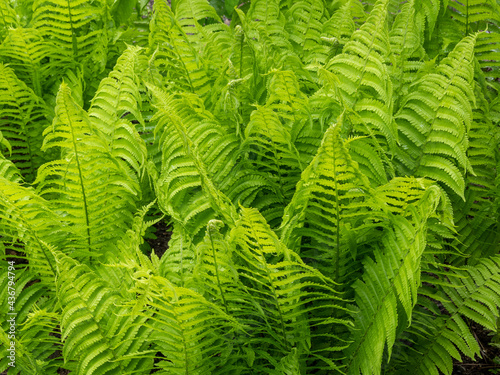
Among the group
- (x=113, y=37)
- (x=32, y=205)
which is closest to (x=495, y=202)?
(x=32, y=205)

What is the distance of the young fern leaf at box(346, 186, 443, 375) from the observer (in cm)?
113

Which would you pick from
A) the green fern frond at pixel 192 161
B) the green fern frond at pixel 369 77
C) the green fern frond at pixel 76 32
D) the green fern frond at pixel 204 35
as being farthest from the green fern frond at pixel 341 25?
the green fern frond at pixel 76 32

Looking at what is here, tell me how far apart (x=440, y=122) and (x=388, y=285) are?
596 millimetres

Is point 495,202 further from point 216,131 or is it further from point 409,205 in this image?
point 216,131

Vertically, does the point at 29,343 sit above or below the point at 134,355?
below

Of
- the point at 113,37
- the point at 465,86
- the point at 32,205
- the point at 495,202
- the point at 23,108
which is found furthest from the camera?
the point at 113,37

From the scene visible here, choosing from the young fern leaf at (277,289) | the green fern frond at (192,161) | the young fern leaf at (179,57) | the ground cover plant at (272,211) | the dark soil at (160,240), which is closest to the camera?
the young fern leaf at (277,289)

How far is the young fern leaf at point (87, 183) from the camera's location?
60.1 inches

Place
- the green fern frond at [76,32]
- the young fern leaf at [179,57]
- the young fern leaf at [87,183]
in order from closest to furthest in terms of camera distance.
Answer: the young fern leaf at [87,183]
the young fern leaf at [179,57]
the green fern frond at [76,32]

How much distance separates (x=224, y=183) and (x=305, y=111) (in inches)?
14.5

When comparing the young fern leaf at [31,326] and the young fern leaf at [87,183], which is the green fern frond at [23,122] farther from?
the young fern leaf at [31,326]

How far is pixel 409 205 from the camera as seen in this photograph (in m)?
1.25

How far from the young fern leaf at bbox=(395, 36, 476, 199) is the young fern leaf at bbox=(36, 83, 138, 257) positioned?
0.98m

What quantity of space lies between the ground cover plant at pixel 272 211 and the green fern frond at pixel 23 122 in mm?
24
